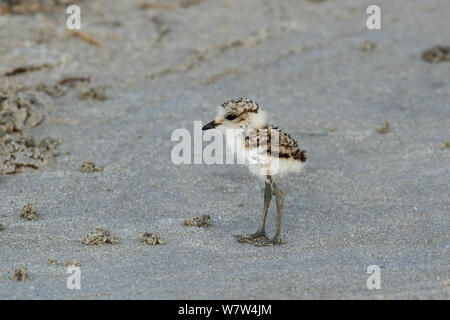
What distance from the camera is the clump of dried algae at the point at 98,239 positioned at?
5.91 m

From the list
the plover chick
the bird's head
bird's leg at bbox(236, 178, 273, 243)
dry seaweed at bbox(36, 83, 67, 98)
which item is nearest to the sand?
dry seaweed at bbox(36, 83, 67, 98)

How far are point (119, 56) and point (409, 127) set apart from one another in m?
3.97

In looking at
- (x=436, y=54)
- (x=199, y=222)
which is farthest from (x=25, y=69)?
(x=436, y=54)

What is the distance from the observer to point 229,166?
299 inches

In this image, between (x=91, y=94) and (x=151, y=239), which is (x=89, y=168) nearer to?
(x=151, y=239)

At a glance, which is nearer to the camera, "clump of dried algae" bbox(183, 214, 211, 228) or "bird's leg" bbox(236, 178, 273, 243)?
"bird's leg" bbox(236, 178, 273, 243)

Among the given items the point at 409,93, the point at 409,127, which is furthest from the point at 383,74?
the point at 409,127

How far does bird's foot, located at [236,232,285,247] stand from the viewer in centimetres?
602

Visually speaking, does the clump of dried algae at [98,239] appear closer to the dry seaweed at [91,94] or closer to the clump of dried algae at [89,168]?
the clump of dried algae at [89,168]

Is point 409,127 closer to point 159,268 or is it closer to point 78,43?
point 159,268

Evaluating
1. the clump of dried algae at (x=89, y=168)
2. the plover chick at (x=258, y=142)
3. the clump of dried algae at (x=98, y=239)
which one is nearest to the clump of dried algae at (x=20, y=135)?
the clump of dried algae at (x=89, y=168)

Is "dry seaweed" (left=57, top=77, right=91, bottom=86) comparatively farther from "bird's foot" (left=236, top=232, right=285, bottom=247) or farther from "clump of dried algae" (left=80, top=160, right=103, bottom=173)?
"bird's foot" (left=236, top=232, right=285, bottom=247)

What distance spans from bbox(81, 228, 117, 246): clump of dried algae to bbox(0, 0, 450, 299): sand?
0.07 metres
